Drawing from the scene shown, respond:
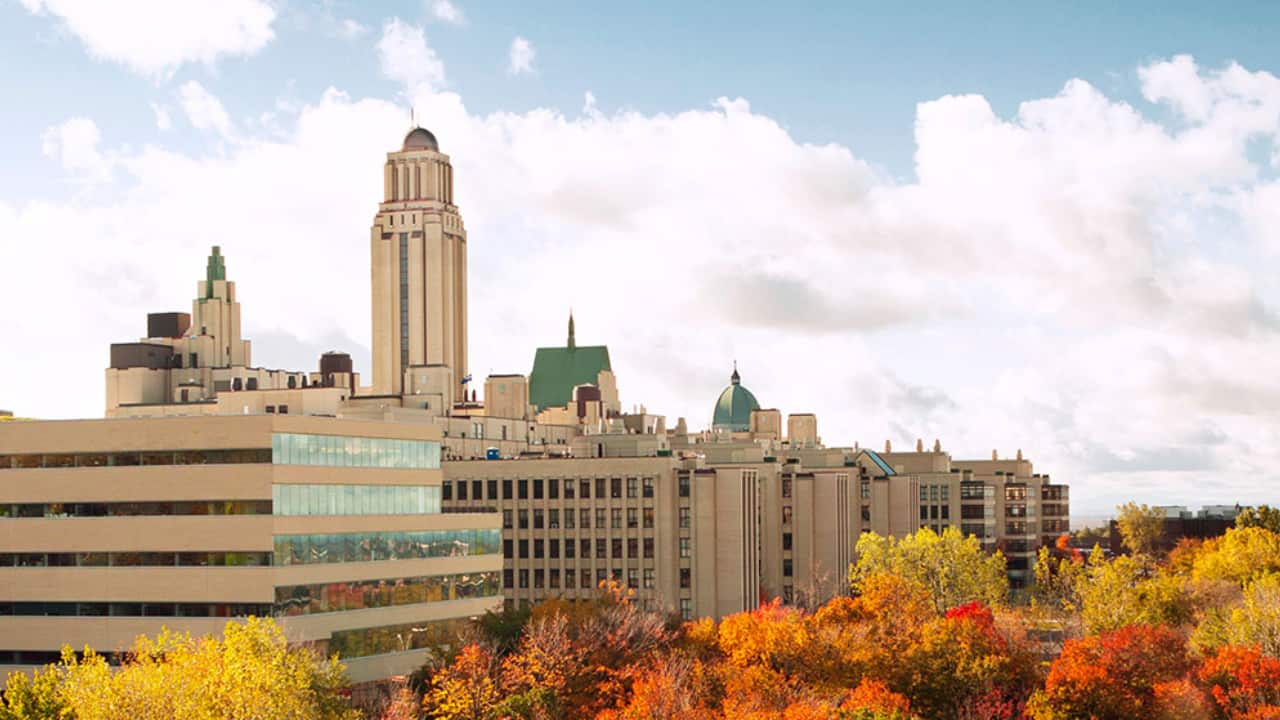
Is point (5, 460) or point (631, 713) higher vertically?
point (5, 460)

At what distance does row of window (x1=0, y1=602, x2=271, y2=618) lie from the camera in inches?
3964

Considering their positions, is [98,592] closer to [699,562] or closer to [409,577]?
[409,577]

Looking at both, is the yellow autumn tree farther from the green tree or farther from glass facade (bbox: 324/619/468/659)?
the green tree

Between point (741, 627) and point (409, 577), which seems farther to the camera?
point (409, 577)

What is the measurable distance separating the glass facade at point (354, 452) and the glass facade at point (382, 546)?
15.6 ft

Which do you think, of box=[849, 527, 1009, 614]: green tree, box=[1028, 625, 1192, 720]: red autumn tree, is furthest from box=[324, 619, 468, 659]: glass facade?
box=[849, 527, 1009, 614]: green tree

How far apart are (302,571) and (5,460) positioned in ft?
71.0

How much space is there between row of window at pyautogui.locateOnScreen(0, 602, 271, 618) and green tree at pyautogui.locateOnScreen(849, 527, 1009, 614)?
67.2m

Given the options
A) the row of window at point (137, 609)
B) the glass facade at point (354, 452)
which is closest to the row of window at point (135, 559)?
the row of window at point (137, 609)

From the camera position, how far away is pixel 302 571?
336 ft

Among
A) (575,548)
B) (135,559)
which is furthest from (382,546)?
(575,548)

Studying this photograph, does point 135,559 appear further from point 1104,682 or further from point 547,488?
point 547,488

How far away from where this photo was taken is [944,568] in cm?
15438

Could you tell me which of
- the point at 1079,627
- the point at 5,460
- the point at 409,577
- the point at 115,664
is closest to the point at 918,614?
the point at 1079,627
